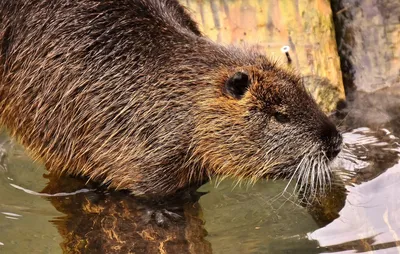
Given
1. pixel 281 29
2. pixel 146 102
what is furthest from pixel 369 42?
pixel 146 102

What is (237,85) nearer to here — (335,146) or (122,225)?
(335,146)

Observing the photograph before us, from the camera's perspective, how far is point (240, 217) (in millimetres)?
3957

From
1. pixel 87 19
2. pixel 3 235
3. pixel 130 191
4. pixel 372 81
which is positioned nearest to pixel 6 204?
pixel 3 235

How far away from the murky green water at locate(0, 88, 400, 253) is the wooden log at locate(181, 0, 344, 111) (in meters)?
0.51

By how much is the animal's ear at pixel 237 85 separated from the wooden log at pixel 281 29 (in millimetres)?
1052

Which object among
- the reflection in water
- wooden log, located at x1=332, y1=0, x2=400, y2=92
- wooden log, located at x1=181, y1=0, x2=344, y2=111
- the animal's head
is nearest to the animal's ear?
the animal's head

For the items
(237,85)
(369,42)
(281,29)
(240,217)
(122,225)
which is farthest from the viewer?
(369,42)

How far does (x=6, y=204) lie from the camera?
414cm

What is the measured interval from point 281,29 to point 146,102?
50.1 inches

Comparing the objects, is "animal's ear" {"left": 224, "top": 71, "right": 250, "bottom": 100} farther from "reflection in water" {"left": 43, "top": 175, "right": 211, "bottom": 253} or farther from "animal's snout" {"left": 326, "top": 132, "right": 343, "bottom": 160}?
"reflection in water" {"left": 43, "top": 175, "right": 211, "bottom": 253}

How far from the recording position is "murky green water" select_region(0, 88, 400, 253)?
12.1 ft

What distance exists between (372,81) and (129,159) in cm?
171

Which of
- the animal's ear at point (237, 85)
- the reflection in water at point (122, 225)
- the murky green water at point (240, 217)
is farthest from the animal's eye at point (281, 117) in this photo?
the reflection in water at point (122, 225)

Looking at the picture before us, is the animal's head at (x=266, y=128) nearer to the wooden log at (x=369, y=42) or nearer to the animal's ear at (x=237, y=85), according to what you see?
the animal's ear at (x=237, y=85)
